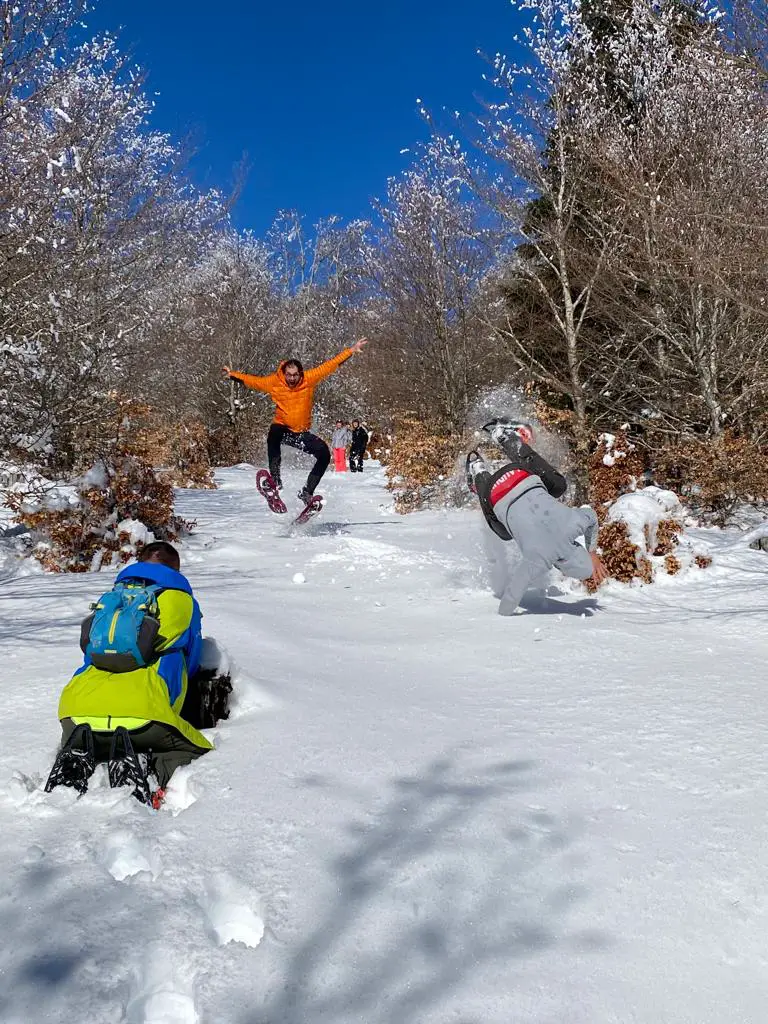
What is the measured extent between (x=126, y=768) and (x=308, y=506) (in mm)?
6925

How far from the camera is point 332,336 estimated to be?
3375 cm

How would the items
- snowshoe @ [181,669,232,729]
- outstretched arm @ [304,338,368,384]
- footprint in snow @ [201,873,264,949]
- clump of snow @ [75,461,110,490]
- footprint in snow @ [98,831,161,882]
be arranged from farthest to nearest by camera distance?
outstretched arm @ [304,338,368,384], clump of snow @ [75,461,110,490], snowshoe @ [181,669,232,729], footprint in snow @ [98,831,161,882], footprint in snow @ [201,873,264,949]

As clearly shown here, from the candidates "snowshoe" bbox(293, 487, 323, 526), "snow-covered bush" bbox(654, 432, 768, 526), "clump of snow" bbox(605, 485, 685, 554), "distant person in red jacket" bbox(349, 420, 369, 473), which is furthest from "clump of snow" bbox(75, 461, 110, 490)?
"distant person in red jacket" bbox(349, 420, 369, 473)

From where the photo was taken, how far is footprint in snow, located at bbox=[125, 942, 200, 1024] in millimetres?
1539

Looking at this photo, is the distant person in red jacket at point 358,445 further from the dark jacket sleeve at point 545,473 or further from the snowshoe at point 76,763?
the snowshoe at point 76,763

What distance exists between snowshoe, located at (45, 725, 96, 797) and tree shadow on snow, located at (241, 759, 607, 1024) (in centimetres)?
97

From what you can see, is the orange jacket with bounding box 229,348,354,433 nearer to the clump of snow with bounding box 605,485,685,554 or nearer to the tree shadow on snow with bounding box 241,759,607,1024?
the clump of snow with bounding box 605,485,685,554

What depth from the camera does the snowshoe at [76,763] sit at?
2.52 meters

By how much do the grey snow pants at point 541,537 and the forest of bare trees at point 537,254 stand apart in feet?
9.92

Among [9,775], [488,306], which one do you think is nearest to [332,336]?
[488,306]

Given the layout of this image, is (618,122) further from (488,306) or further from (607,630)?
(607,630)

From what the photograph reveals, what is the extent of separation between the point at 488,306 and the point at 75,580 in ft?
39.3

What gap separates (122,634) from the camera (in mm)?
2742

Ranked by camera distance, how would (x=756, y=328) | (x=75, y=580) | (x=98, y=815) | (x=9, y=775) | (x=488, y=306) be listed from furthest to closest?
1. (x=488, y=306)
2. (x=756, y=328)
3. (x=75, y=580)
4. (x=9, y=775)
5. (x=98, y=815)
